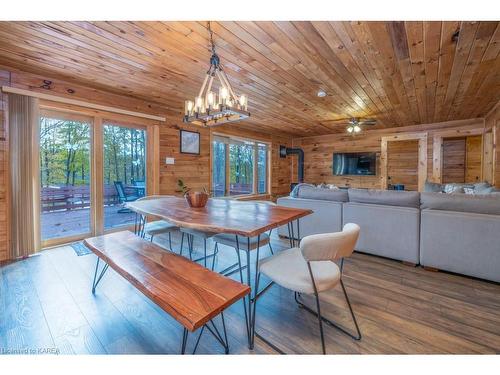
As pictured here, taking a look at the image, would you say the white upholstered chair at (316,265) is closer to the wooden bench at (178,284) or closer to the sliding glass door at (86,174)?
the wooden bench at (178,284)

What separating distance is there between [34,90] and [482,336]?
4.95 m

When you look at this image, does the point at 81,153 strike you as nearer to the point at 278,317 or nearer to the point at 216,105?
the point at 216,105

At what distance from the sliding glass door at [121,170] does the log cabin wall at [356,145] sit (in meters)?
5.34

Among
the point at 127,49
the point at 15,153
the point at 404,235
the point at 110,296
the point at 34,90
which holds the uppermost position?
the point at 127,49

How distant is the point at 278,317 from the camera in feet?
5.73

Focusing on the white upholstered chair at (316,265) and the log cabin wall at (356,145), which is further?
the log cabin wall at (356,145)

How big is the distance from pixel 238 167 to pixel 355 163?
11.4 ft

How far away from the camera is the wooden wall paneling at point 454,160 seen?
6.77 meters

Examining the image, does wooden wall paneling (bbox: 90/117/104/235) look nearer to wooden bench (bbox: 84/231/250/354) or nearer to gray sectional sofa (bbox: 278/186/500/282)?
wooden bench (bbox: 84/231/250/354)

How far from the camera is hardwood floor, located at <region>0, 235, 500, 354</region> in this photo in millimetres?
1453

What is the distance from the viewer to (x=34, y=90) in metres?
2.91

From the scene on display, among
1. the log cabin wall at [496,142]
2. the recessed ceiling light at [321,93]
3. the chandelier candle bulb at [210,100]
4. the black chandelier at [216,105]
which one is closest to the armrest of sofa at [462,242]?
the recessed ceiling light at [321,93]
